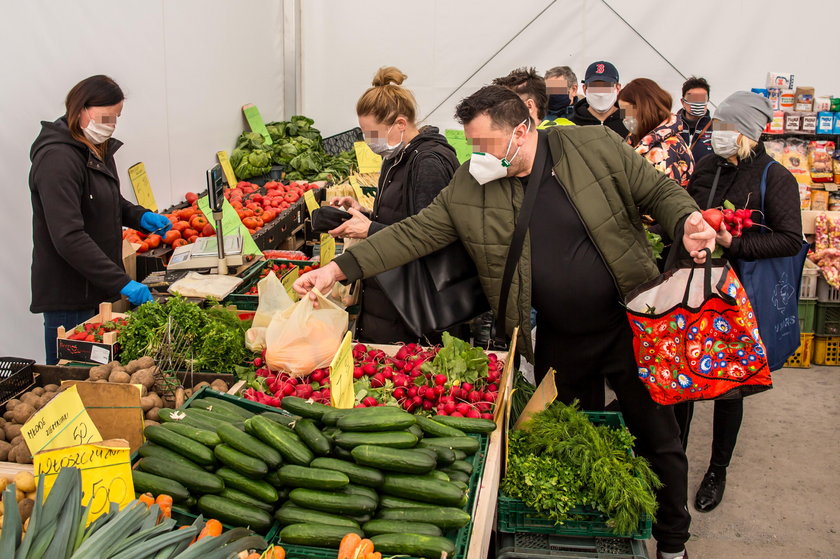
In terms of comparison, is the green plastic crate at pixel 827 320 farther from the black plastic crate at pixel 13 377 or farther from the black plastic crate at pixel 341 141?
the black plastic crate at pixel 13 377

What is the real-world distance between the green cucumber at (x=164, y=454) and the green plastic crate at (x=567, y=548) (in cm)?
123

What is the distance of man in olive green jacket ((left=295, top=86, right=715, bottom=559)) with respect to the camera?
3.15 m

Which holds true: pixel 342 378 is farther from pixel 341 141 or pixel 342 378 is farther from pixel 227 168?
pixel 341 141

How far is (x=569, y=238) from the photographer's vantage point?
3238 mm

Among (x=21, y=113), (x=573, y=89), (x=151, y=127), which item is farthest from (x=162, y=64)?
(x=573, y=89)

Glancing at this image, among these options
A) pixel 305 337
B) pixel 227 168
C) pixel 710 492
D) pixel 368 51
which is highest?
pixel 368 51

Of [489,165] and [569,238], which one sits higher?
[489,165]

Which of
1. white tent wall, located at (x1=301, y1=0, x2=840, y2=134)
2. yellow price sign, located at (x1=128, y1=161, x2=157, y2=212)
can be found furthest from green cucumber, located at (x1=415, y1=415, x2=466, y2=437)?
white tent wall, located at (x1=301, y1=0, x2=840, y2=134)

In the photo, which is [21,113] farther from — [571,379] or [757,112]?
[757,112]

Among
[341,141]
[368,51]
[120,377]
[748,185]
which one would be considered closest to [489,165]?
[120,377]

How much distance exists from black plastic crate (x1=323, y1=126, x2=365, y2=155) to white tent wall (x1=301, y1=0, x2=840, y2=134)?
269mm

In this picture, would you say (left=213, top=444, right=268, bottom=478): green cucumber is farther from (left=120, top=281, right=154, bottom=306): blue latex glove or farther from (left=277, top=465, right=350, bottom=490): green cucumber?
(left=120, top=281, right=154, bottom=306): blue latex glove

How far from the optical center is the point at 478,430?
→ 2773 millimetres

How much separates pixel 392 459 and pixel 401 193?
2.00 metres
